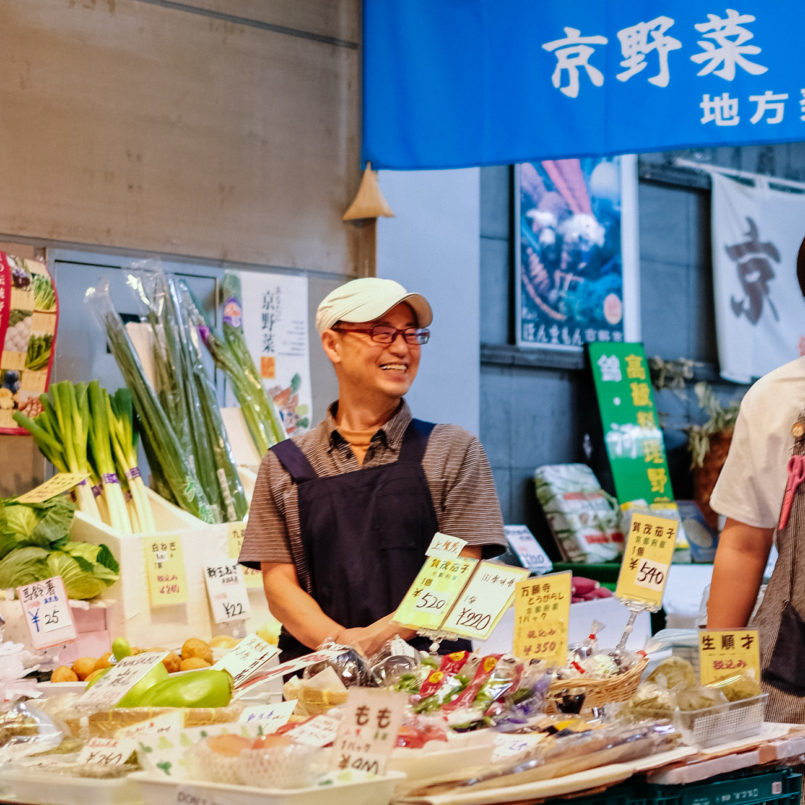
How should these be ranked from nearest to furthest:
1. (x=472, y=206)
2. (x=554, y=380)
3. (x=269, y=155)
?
(x=269, y=155) → (x=472, y=206) → (x=554, y=380)

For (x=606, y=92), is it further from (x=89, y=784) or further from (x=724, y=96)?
(x=89, y=784)

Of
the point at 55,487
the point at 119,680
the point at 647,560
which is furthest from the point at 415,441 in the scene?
the point at 55,487

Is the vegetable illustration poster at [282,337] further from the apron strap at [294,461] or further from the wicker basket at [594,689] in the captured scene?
the wicker basket at [594,689]

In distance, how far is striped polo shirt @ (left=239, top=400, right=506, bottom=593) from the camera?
260 cm

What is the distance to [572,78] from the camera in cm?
450

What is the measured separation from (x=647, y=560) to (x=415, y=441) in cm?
73

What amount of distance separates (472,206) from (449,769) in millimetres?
4396

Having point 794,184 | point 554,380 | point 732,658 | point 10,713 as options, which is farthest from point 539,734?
point 794,184

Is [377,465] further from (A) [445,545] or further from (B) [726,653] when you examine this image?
(B) [726,653]

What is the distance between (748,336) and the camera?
301 inches

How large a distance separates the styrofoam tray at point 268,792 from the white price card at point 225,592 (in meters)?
2.34

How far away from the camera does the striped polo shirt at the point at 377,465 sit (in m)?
2.60

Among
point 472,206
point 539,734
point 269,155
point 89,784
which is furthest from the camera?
point 472,206

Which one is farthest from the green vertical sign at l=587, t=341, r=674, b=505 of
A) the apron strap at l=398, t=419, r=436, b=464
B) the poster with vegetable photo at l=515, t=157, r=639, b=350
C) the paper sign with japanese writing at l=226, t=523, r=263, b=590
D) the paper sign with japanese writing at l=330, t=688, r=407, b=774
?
the paper sign with japanese writing at l=330, t=688, r=407, b=774
